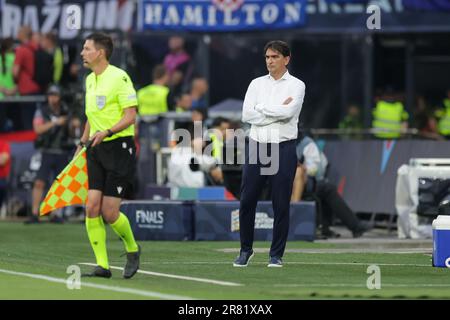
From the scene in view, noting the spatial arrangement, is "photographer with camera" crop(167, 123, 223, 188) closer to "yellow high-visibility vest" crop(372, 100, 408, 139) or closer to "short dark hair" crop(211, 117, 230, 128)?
"short dark hair" crop(211, 117, 230, 128)

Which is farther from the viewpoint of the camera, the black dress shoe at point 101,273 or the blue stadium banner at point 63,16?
the blue stadium banner at point 63,16

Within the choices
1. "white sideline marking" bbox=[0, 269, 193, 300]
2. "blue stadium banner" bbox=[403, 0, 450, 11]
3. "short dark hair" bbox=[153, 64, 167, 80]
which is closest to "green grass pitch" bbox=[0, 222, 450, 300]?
"white sideline marking" bbox=[0, 269, 193, 300]

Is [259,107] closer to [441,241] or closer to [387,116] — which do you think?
[441,241]

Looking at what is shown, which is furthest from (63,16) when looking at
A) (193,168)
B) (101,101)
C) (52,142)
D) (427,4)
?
(101,101)

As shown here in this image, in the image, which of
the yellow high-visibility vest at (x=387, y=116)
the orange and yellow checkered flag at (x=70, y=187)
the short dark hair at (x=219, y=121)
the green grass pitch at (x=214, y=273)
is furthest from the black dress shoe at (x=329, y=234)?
the yellow high-visibility vest at (x=387, y=116)

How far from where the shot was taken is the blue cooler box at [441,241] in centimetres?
1354

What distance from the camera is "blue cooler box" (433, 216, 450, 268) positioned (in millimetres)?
13538

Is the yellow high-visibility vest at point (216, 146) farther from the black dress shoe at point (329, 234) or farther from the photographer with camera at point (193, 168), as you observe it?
the black dress shoe at point (329, 234)

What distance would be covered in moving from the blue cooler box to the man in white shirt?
147 centimetres

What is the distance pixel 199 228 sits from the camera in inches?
740

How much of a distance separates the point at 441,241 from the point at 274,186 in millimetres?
1712

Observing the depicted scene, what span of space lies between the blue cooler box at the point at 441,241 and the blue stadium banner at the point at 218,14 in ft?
44.5
